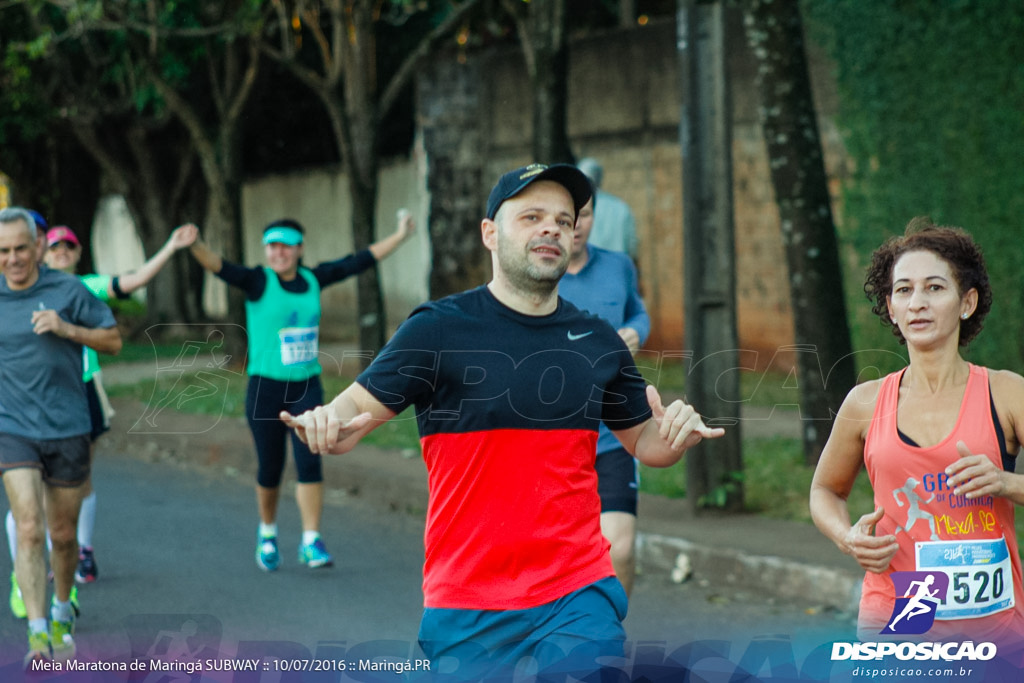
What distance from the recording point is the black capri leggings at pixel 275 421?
7.89 metres

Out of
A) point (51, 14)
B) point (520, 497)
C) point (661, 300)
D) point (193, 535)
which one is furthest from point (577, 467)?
point (51, 14)

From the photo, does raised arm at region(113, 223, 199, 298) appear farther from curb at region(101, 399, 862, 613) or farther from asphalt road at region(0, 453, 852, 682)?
curb at region(101, 399, 862, 613)

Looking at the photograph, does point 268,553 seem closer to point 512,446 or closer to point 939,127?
point 512,446

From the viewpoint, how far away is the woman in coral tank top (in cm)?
345

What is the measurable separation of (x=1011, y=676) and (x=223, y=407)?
1202 cm

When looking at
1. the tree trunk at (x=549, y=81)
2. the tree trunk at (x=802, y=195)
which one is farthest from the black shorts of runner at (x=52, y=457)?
the tree trunk at (x=549, y=81)

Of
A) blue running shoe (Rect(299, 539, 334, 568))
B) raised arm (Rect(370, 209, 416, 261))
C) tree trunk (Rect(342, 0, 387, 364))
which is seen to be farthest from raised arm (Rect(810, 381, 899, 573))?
tree trunk (Rect(342, 0, 387, 364))

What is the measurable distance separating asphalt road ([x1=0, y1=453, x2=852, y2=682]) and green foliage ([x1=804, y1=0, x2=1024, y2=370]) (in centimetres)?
595

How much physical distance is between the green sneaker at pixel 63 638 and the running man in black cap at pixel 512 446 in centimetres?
305

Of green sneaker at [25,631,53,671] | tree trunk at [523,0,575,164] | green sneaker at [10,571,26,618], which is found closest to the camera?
green sneaker at [25,631,53,671]

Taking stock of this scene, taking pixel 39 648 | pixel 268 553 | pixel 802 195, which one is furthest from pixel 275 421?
pixel 802 195

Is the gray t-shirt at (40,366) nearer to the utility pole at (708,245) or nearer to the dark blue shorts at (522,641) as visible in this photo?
the dark blue shorts at (522,641)

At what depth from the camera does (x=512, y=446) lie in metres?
3.60

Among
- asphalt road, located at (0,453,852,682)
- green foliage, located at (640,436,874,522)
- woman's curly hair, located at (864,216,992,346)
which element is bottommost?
asphalt road, located at (0,453,852,682)
